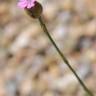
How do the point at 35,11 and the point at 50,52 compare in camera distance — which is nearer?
the point at 35,11

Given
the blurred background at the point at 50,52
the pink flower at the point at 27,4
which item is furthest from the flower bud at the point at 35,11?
the blurred background at the point at 50,52

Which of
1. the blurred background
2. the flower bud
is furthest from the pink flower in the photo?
the blurred background

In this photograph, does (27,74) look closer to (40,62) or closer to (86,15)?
(40,62)

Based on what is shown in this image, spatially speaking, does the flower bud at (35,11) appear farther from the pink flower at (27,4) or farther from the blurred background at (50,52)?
the blurred background at (50,52)

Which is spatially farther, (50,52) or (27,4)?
(50,52)

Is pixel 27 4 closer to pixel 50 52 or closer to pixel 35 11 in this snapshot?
pixel 35 11

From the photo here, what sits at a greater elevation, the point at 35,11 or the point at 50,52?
the point at 50,52

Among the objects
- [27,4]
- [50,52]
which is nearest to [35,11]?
[27,4]

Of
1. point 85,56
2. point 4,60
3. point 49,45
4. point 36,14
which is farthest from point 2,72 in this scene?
point 36,14

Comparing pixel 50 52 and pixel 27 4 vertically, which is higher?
pixel 50 52
